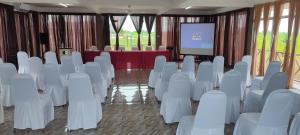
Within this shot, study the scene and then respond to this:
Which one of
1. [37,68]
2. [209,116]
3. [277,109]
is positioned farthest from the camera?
[37,68]

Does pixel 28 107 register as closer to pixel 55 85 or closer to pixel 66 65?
pixel 55 85

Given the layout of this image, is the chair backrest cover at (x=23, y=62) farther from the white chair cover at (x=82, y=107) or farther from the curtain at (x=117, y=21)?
the curtain at (x=117, y=21)

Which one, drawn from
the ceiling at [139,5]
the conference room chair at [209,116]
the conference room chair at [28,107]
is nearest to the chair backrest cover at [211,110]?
the conference room chair at [209,116]

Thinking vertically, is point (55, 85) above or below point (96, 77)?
below

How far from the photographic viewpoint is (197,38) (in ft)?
33.9

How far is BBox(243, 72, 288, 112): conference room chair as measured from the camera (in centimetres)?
363

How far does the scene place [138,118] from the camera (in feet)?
14.6

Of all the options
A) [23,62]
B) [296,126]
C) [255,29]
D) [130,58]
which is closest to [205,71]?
[296,126]

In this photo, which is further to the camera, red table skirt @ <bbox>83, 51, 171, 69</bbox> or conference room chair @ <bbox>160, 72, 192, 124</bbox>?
red table skirt @ <bbox>83, 51, 171, 69</bbox>

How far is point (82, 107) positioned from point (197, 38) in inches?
299

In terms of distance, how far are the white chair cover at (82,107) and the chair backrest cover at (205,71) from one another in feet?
8.31

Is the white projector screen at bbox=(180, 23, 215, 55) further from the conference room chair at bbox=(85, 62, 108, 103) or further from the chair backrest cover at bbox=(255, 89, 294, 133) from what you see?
the chair backrest cover at bbox=(255, 89, 294, 133)

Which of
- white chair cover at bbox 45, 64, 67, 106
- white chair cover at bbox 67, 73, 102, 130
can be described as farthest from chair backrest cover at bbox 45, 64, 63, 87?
white chair cover at bbox 67, 73, 102, 130

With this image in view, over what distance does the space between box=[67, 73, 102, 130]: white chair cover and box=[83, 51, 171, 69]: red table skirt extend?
5749 mm
